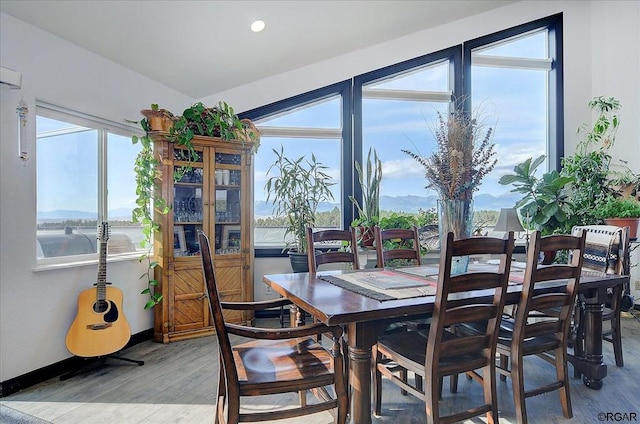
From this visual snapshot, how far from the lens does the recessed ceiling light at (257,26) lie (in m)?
3.42

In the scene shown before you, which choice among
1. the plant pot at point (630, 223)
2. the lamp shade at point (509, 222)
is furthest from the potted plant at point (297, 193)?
the plant pot at point (630, 223)

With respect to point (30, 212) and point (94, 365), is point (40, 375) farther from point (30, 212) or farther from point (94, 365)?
point (30, 212)

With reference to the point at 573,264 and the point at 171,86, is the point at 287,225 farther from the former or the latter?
the point at 573,264

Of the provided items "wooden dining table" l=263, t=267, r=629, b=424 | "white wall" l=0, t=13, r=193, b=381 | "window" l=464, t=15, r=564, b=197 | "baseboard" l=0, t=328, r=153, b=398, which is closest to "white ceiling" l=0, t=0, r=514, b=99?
"white wall" l=0, t=13, r=193, b=381

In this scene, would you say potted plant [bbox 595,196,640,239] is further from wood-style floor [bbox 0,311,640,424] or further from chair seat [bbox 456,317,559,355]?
chair seat [bbox 456,317,559,355]

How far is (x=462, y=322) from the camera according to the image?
1779 millimetres

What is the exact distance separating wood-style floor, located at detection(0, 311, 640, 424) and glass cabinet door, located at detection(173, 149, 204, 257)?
3.48 ft

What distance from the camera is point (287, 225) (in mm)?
4352

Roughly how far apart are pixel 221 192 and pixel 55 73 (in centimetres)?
163

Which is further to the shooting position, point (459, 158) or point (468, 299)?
point (459, 158)

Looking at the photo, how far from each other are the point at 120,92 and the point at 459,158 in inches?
115

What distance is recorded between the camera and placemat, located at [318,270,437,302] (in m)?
1.90

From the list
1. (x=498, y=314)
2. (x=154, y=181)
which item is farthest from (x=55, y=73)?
(x=498, y=314)

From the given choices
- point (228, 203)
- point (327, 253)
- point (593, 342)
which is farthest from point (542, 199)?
point (228, 203)
